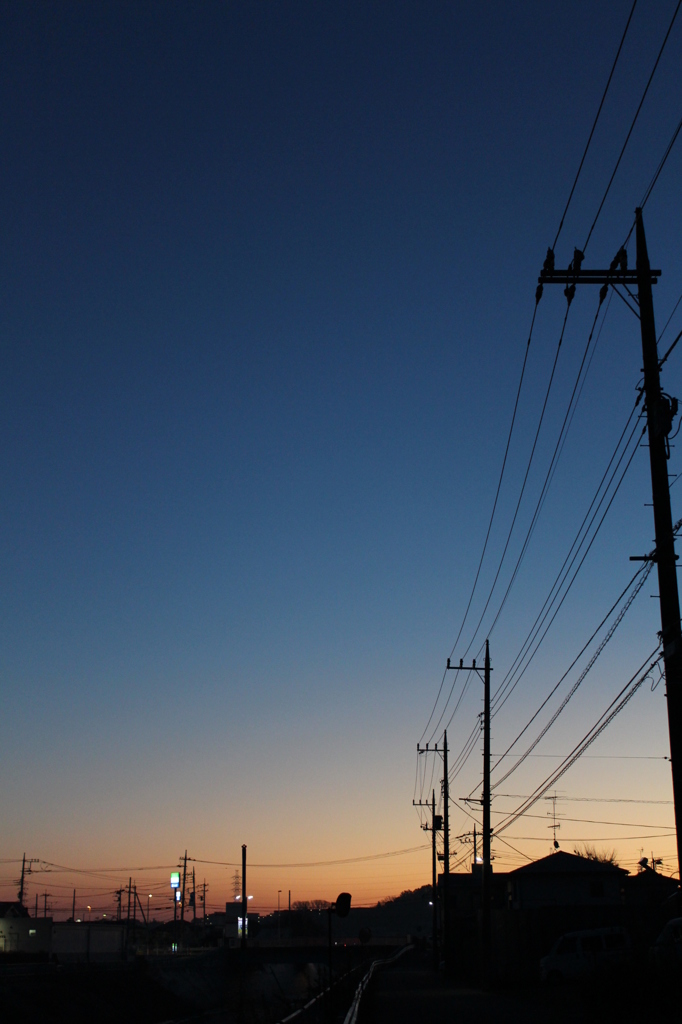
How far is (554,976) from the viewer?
30.9m

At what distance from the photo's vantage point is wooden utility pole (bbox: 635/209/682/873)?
44.4 ft

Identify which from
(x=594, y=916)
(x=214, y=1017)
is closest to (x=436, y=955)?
(x=214, y=1017)

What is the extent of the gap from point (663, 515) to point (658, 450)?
4.03ft

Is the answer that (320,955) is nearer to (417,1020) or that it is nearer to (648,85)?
(417,1020)

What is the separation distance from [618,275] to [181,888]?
470 ft

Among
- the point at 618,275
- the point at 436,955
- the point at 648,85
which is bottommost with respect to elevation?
the point at 436,955

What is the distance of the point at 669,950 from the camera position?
19.3 metres

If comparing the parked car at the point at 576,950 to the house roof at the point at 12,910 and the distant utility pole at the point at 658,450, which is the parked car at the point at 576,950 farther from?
the house roof at the point at 12,910

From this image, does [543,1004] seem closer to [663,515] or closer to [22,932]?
[663,515]

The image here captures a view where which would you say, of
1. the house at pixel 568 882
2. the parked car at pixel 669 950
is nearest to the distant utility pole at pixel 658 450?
the parked car at pixel 669 950

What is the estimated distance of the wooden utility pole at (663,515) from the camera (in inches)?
533

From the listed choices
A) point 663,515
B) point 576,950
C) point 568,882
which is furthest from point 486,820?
point 568,882

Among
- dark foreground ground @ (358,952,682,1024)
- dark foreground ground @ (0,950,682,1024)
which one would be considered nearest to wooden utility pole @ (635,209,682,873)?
dark foreground ground @ (358,952,682,1024)

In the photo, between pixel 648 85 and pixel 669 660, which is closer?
pixel 648 85
